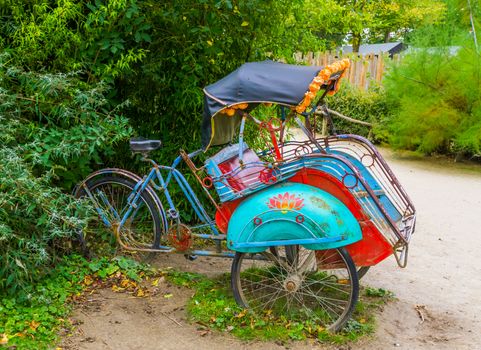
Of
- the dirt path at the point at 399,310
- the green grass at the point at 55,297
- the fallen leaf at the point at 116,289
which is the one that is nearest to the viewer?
the green grass at the point at 55,297

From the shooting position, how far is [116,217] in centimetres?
483

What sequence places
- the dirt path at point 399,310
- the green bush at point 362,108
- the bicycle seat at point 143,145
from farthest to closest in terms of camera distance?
1. the green bush at point 362,108
2. the bicycle seat at point 143,145
3. the dirt path at point 399,310

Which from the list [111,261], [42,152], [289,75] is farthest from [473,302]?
[42,152]

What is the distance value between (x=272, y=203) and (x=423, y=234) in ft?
12.0

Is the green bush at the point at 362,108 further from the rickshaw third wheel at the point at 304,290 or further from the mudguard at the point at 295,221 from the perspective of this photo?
the mudguard at the point at 295,221

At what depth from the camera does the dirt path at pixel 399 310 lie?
3.72 metres

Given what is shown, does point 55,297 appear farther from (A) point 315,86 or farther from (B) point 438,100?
(B) point 438,100

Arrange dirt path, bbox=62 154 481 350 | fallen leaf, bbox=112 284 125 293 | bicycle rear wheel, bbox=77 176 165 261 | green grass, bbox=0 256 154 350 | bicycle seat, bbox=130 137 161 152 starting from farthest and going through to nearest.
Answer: bicycle rear wheel, bbox=77 176 165 261 < bicycle seat, bbox=130 137 161 152 < fallen leaf, bbox=112 284 125 293 < dirt path, bbox=62 154 481 350 < green grass, bbox=0 256 154 350

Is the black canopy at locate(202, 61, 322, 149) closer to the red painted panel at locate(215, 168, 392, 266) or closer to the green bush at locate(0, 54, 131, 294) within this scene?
the red painted panel at locate(215, 168, 392, 266)

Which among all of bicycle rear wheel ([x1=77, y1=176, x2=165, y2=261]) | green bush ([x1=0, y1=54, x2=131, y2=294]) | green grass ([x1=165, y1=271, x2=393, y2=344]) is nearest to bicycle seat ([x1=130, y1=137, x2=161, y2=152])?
green bush ([x1=0, y1=54, x2=131, y2=294])

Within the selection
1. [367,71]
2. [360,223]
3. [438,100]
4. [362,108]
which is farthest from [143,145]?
[367,71]

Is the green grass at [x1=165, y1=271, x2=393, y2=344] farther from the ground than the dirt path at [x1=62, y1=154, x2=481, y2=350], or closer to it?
farther from the ground

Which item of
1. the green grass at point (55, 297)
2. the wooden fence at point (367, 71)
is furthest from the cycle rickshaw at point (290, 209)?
the wooden fence at point (367, 71)

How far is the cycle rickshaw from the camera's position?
377 cm
